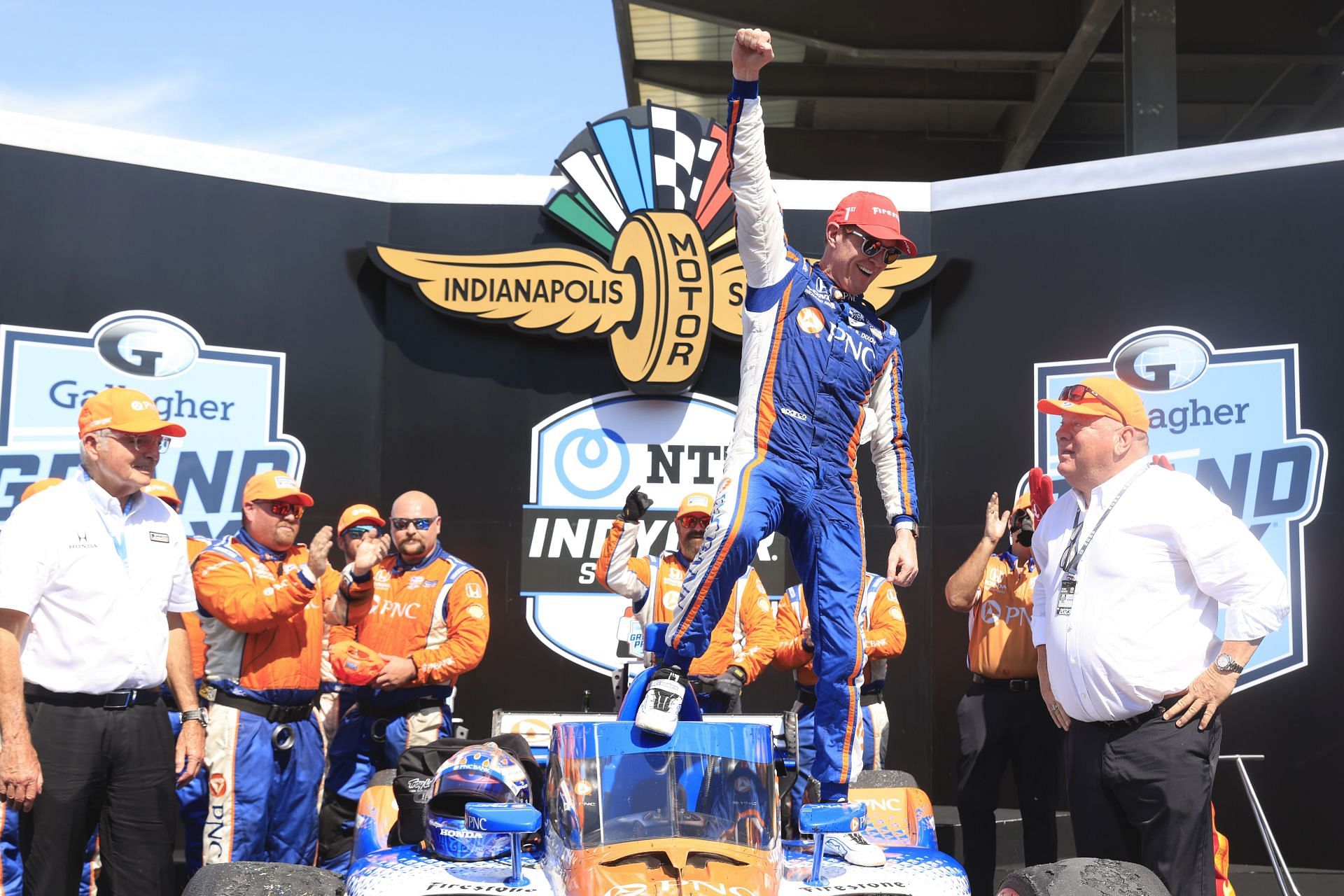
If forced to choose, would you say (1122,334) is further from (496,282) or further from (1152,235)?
(496,282)

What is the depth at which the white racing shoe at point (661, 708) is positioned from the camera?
326cm

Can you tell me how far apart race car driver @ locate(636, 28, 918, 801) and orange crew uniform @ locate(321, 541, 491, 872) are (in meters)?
2.48

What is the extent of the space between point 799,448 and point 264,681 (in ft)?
8.50

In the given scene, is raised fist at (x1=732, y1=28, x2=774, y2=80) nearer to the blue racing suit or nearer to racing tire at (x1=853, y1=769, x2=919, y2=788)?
the blue racing suit

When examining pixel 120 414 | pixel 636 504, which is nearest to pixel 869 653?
pixel 636 504

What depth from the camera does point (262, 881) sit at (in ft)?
10.7

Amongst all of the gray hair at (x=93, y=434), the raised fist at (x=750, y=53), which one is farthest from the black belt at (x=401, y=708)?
the raised fist at (x=750, y=53)

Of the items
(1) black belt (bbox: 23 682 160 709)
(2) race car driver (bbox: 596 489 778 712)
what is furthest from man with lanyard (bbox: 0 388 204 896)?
(2) race car driver (bbox: 596 489 778 712)

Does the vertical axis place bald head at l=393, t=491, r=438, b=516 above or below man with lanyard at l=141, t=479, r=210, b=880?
above

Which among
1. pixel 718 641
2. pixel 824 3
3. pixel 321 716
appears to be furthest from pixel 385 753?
pixel 824 3

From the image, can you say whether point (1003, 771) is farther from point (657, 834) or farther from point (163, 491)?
point (163, 491)

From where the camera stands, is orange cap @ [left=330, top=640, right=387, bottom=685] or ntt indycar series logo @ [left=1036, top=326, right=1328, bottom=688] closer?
orange cap @ [left=330, top=640, right=387, bottom=685]

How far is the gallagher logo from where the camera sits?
7672mm

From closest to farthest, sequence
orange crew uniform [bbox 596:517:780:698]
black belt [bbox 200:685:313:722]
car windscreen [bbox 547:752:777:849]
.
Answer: car windscreen [bbox 547:752:777:849], black belt [bbox 200:685:313:722], orange crew uniform [bbox 596:517:780:698]
